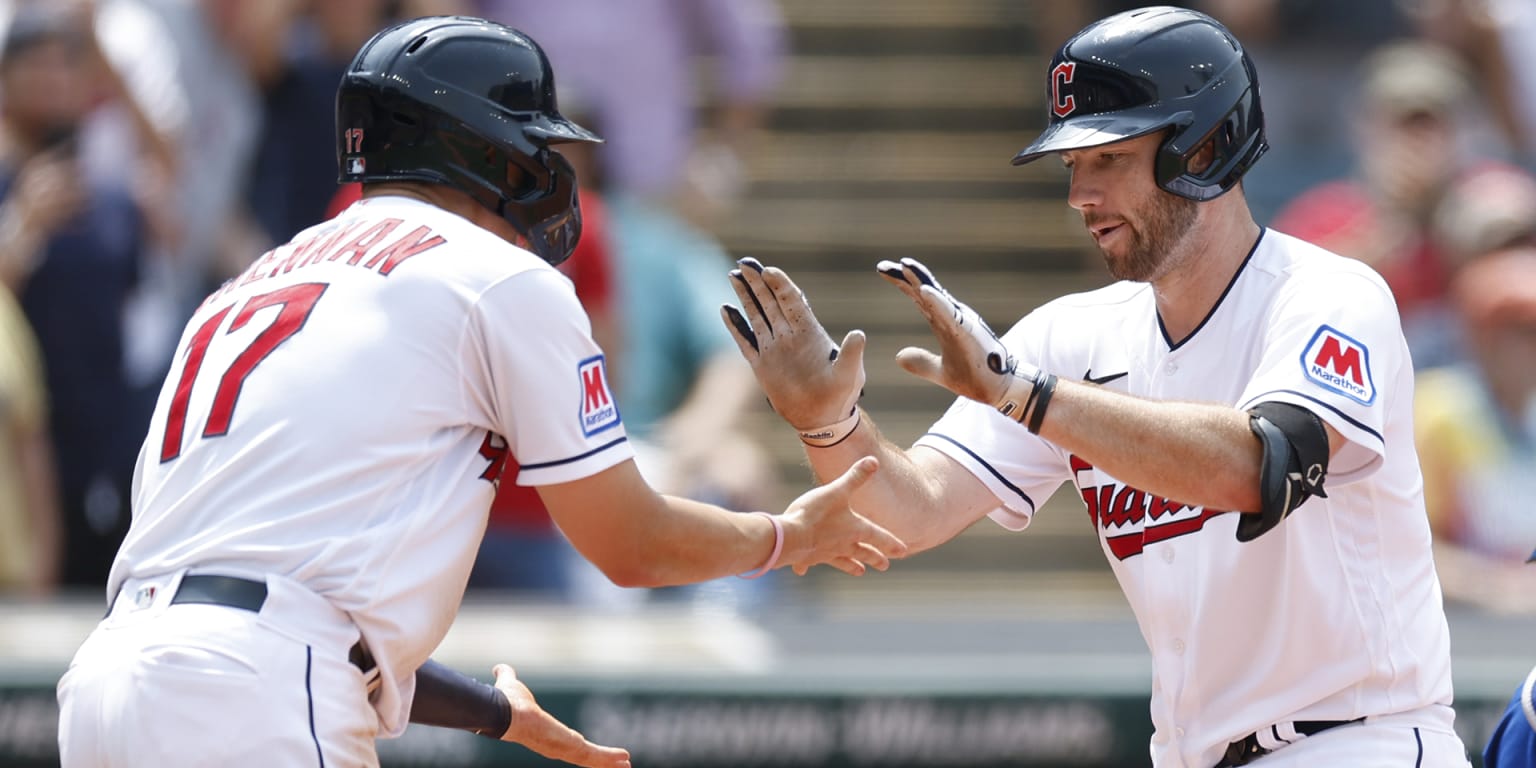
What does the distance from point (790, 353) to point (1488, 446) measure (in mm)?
4042

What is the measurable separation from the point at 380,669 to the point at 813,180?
22.4 feet

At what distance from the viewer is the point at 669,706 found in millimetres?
5793

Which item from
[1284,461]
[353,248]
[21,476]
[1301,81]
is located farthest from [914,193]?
[353,248]

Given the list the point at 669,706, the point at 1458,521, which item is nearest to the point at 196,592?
the point at 669,706

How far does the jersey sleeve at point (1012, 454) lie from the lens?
12.8 ft

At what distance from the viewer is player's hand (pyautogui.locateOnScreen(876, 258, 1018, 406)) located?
3.20 metres

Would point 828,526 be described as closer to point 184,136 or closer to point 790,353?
point 790,353

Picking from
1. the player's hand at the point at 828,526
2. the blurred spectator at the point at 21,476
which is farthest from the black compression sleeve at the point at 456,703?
the blurred spectator at the point at 21,476

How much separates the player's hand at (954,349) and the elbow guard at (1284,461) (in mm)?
422

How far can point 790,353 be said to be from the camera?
11.9ft

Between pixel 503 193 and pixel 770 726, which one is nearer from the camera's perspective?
pixel 503 193

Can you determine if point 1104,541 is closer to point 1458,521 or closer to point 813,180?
point 1458,521

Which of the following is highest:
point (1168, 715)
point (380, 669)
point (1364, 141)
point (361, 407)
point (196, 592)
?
point (361, 407)

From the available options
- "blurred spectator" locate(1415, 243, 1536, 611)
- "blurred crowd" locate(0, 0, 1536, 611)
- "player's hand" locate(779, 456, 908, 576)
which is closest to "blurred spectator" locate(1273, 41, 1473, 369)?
"blurred crowd" locate(0, 0, 1536, 611)
